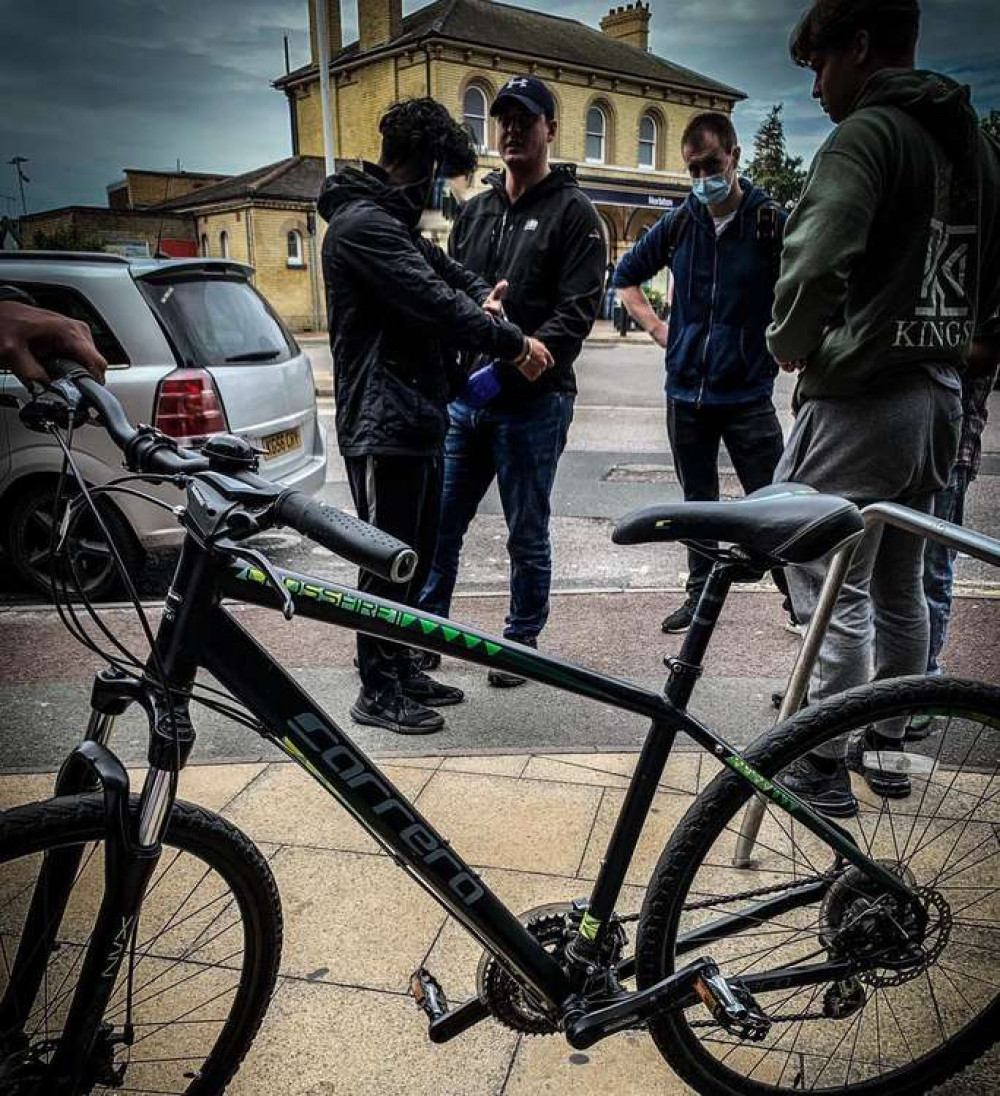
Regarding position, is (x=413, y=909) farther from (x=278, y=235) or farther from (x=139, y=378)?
(x=278, y=235)

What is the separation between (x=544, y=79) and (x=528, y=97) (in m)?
36.9

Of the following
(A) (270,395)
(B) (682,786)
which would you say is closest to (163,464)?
(B) (682,786)

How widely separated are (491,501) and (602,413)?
5.37m

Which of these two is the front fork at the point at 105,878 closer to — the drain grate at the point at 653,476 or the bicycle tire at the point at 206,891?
the bicycle tire at the point at 206,891

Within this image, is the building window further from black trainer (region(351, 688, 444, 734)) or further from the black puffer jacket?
black trainer (region(351, 688, 444, 734))

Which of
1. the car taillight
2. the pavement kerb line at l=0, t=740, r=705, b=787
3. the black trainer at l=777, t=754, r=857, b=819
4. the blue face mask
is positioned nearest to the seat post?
the black trainer at l=777, t=754, r=857, b=819

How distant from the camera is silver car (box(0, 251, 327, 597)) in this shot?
5340 mm

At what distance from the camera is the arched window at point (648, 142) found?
131 feet

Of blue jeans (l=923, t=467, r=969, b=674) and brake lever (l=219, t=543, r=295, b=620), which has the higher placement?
brake lever (l=219, t=543, r=295, b=620)

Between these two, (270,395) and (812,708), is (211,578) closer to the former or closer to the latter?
(812,708)

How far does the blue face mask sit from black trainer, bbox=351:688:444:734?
2.57 m

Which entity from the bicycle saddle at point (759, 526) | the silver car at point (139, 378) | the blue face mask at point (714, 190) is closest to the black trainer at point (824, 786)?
the bicycle saddle at point (759, 526)

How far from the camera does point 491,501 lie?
327 inches

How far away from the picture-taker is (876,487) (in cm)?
277
